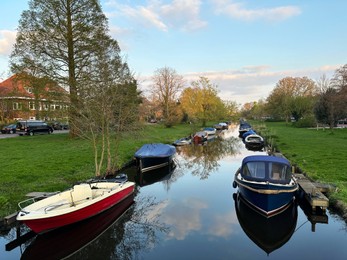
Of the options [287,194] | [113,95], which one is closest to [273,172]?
[287,194]

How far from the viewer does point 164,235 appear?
1018cm

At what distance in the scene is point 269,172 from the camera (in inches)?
477

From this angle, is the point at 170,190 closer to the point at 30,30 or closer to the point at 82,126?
the point at 82,126

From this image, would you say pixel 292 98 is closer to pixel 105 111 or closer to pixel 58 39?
pixel 58 39

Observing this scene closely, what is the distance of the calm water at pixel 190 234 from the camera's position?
8.85 meters

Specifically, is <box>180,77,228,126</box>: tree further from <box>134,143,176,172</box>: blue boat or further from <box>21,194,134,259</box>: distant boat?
<box>21,194,134,259</box>: distant boat

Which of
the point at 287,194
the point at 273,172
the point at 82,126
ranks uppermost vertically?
the point at 82,126

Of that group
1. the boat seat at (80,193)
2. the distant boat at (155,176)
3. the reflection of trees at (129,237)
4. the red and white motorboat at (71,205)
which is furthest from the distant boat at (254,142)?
the boat seat at (80,193)

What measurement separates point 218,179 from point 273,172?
7.04 metres

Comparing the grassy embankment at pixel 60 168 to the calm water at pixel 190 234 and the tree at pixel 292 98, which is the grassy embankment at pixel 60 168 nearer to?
the calm water at pixel 190 234

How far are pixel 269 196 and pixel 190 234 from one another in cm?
344

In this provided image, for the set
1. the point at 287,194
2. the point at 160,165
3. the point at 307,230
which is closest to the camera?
the point at 307,230

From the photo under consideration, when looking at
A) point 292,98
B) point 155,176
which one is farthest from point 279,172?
point 292,98

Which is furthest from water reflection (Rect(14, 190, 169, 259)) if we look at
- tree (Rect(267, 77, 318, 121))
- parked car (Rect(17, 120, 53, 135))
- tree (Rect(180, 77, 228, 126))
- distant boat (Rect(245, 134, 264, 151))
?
tree (Rect(267, 77, 318, 121))
